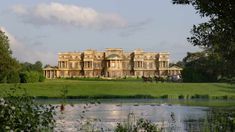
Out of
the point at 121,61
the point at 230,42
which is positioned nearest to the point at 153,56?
the point at 121,61

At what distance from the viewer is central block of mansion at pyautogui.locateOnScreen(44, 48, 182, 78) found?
17525cm

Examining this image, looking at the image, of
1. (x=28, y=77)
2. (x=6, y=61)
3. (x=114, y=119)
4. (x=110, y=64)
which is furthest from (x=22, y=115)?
(x=110, y=64)

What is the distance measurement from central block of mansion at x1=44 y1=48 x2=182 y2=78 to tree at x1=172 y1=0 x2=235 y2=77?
159 m

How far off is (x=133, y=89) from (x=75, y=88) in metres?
8.70

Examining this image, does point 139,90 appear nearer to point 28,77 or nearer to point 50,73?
point 28,77

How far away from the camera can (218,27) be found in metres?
12.4

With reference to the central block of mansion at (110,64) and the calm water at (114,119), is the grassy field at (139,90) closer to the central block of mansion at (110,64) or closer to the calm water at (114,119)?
the calm water at (114,119)

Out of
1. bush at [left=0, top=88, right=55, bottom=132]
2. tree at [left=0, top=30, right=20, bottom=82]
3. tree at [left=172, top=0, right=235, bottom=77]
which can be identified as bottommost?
bush at [left=0, top=88, right=55, bottom=132]

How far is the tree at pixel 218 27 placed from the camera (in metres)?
11.5

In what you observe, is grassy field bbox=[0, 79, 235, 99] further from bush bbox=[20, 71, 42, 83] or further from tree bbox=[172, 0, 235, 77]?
tree bbox=[172, 0, 235, 77]

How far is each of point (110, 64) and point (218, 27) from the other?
163 metres

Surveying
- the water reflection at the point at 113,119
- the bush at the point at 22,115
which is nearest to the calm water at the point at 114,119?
the water reflection at the point at 113,119

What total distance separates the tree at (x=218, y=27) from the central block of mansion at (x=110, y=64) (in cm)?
15950

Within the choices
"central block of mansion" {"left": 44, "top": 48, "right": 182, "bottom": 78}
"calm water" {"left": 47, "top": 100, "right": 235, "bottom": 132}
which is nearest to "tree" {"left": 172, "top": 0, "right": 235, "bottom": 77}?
"calm water" {"left": 47, "top": 100, "right": 235, "bottom": 132}
